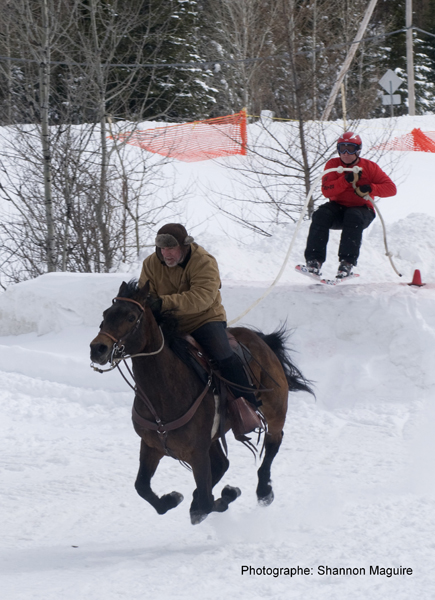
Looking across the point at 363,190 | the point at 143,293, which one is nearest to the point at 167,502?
the point at 143,293

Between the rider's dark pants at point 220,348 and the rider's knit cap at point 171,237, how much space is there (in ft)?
2.08

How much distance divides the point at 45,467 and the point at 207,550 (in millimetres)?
2294

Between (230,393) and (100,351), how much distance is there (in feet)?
5.04

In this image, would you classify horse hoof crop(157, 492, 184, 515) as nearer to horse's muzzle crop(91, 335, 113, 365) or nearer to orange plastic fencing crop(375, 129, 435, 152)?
horse's muzzle crop(91, 335, 113, 365)

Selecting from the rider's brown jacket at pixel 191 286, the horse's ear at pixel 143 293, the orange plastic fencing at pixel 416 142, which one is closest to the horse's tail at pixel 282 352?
the rider's brown jacket at pixel 191 286

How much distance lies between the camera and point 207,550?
4.19 m

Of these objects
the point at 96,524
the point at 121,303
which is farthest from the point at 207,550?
the point at 121,303

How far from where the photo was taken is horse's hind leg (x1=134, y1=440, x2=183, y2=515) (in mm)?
4414

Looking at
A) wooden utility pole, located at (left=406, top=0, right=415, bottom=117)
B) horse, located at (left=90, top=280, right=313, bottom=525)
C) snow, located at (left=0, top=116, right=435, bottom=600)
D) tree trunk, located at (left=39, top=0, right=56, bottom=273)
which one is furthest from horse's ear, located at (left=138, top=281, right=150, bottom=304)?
wooden utility pole, located at (left=406, top=0, right=415, bottom=117)

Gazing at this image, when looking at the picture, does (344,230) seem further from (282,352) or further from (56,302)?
(56,302)

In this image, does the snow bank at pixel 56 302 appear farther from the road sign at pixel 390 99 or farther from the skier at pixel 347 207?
the road sign at pixel 390 99

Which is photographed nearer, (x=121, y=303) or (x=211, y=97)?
(x=121, y=303)

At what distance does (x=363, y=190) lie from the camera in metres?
7.68

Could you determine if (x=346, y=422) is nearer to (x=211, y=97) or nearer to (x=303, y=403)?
(x=303, y=403)
